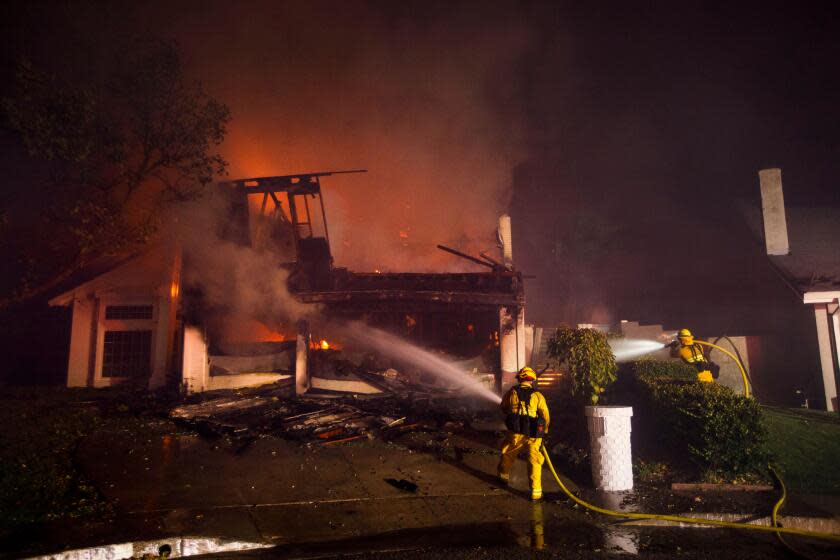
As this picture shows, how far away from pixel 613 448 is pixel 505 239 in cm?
1109

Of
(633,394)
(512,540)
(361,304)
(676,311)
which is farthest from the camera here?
(676,311)

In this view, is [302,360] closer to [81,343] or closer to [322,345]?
[322,345]

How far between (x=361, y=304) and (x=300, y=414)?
184 inches

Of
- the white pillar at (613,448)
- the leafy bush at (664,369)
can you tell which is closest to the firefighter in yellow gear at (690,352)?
the leafy bush at (664,369)

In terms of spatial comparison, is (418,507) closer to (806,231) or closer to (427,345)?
(427,345)

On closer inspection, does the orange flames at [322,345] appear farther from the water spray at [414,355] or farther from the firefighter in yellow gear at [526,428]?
the firefighter in yellow gear at [526,428]

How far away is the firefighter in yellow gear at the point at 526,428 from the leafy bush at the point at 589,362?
2.13 meters

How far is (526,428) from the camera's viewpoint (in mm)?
6348

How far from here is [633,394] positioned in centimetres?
999

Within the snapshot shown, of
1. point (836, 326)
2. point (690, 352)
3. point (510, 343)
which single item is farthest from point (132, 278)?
point (836, 326)

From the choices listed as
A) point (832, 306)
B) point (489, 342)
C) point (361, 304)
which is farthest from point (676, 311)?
point (361, 304)

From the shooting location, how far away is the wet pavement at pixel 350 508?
14.9ft

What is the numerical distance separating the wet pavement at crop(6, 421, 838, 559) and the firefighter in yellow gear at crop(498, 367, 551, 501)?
32cm

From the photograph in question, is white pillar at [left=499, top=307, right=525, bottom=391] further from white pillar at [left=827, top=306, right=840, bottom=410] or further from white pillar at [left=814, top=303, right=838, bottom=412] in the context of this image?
white pillar at [left=827, top=306, right=840, bottom=410]
